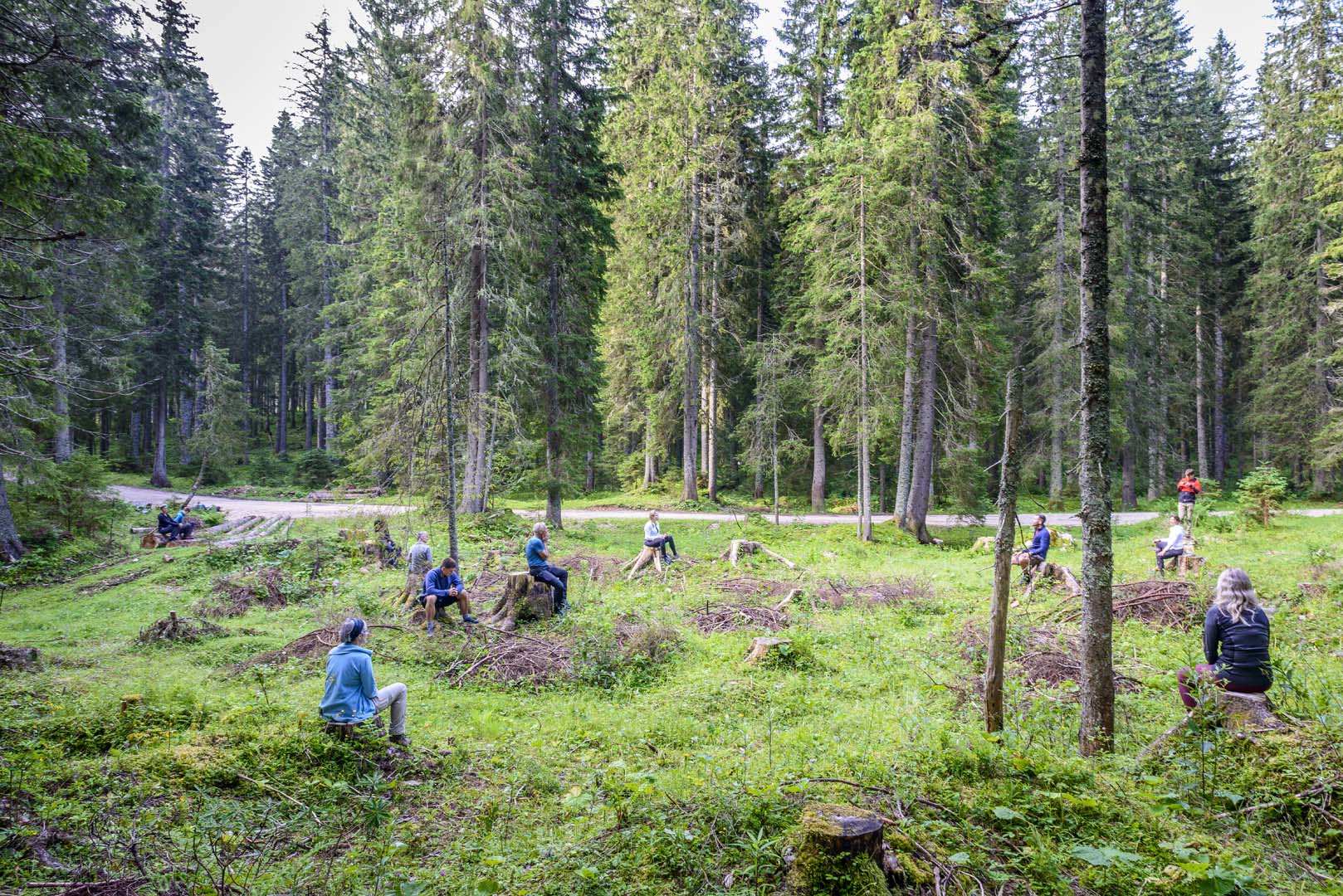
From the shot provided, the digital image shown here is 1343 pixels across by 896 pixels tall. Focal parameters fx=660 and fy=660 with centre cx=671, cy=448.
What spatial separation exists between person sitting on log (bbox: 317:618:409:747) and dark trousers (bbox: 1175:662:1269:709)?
6.82 metres

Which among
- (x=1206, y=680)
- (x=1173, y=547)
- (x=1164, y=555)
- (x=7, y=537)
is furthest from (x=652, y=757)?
(x=7, y=537)

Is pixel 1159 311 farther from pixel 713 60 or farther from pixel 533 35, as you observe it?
pixel 533 35

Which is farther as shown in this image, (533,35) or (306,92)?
(306,92)

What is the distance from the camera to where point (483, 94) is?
17859mm

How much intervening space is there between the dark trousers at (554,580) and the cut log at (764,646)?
3.52m

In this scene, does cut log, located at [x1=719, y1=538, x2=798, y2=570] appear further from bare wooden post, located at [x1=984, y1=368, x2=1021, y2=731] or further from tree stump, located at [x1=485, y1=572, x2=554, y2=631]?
bare wooden post, located at [x1=984, y1=368, x2=1021, y2=731]

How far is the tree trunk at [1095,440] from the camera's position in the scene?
5.18 metres

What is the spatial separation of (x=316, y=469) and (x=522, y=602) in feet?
93.3

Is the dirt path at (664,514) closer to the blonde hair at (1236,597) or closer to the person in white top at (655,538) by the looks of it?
the person in white top at (655,538)

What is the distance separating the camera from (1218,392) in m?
31.9

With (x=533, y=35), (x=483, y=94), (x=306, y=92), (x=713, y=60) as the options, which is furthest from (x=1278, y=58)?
(x=306, y=92)

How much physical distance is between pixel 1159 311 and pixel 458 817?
3140 centimetres

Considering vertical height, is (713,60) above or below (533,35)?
above

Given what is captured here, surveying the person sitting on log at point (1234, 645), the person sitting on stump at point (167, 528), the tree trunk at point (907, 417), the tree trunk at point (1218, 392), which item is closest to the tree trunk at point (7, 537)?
the person sitting on stump at point (167, 528)
